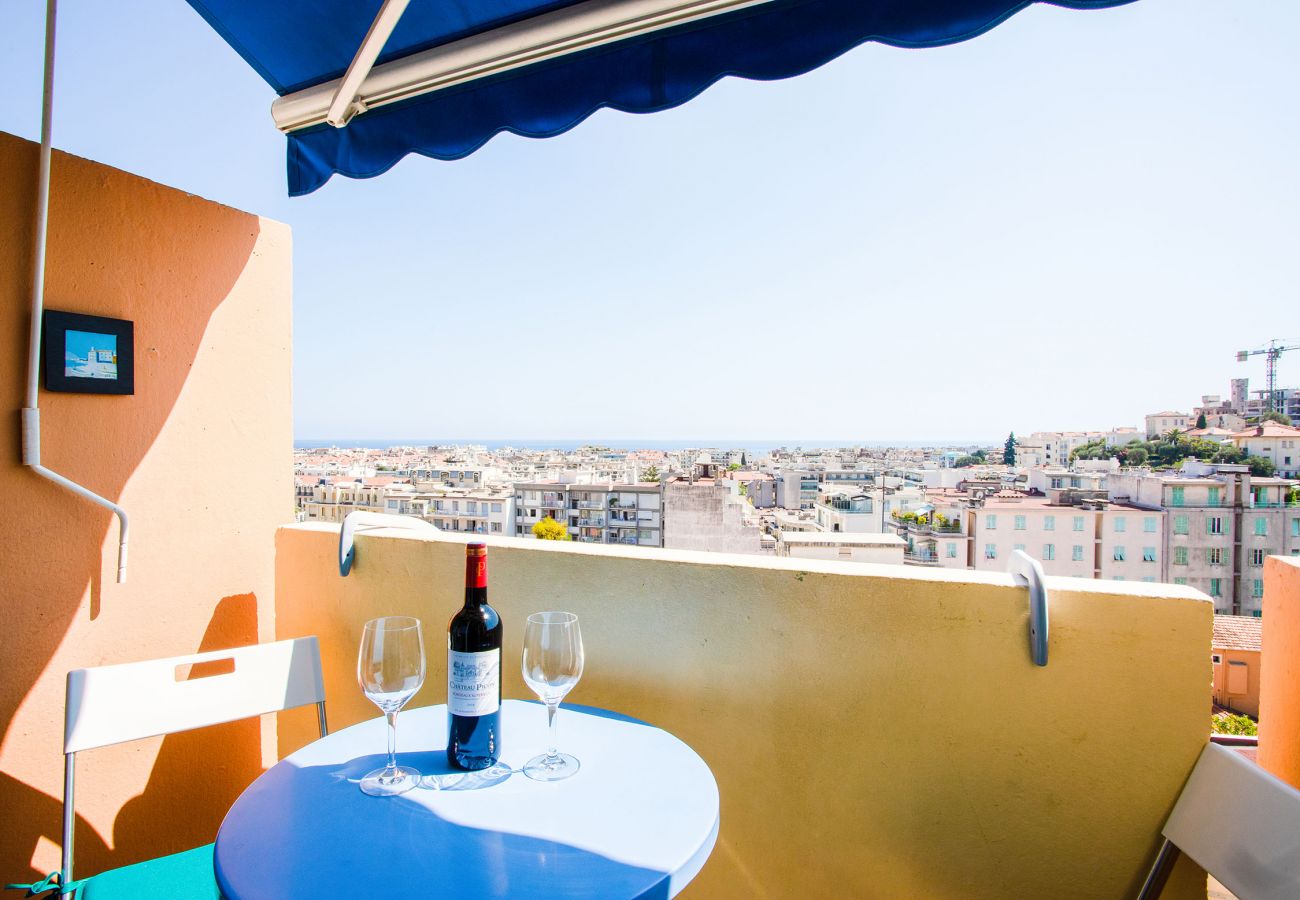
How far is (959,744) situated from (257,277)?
227 cm

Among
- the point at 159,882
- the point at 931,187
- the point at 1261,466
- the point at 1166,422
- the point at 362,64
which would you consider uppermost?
the point at 931,187

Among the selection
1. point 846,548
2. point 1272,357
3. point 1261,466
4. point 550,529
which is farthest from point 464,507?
point 1272,357

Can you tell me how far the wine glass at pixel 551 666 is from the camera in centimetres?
91

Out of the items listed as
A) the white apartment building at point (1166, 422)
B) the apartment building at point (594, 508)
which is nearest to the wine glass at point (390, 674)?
the apartment building at point (594, 508)

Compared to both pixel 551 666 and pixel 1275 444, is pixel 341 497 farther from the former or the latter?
pixel 1275 444

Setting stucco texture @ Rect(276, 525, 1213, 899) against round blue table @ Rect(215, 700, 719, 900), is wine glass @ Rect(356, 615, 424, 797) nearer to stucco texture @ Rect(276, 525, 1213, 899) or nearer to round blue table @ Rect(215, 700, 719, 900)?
round blue table @ Rect(215, 700, 719, 900)

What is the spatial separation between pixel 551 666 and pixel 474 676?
0.12m

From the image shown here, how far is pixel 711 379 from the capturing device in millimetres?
18641

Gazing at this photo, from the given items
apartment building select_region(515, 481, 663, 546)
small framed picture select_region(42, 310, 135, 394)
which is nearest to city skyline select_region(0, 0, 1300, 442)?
small framed picture select_region(42, 310, 135, 394)

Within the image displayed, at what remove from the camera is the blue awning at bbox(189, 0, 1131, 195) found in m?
0.89

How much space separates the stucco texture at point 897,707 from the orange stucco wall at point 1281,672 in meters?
0.18

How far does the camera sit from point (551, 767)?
90 centimetres

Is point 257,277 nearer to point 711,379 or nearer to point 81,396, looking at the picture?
point 81,396

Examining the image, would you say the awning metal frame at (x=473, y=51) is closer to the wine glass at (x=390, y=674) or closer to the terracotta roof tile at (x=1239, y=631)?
the wine glass at (x=390, y=674)
